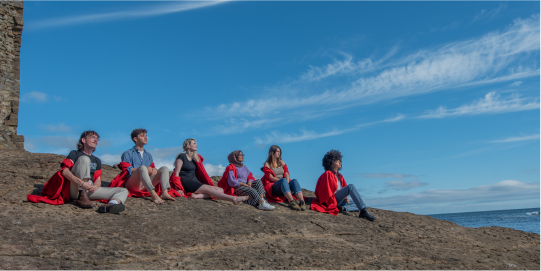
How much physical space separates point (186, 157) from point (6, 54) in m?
11.2

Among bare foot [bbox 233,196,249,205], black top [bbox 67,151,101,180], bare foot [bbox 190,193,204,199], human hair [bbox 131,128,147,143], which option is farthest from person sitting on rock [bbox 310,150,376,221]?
black top [bbox 67,151,101,180]

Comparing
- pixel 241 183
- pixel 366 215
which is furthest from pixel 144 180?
pixel 366 215

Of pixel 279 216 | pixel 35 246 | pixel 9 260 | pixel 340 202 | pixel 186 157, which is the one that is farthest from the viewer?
pixel 340 202

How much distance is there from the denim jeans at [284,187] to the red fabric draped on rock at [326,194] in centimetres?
47

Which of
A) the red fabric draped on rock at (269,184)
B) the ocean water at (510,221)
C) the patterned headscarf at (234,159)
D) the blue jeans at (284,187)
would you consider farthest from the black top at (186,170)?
the ocean water at (510,221)

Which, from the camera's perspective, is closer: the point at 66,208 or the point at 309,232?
the point at 66,208

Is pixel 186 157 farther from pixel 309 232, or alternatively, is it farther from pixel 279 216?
pixel 309 232

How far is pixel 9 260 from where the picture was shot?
144 inches

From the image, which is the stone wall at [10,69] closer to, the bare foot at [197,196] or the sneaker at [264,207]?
the bare foot at [197,196]

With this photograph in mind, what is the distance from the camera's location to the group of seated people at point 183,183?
549 centimetres

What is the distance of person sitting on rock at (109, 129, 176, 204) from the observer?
6.05 meters

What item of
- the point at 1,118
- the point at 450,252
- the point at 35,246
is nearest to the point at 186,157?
the point at 35,246

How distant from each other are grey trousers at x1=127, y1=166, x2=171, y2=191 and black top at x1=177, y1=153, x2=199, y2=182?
2.17 feet

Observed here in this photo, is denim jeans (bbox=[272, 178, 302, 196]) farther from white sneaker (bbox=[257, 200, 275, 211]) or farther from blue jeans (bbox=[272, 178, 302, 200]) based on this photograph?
white sneaker (bbox=[257, 200, 275, 211])
